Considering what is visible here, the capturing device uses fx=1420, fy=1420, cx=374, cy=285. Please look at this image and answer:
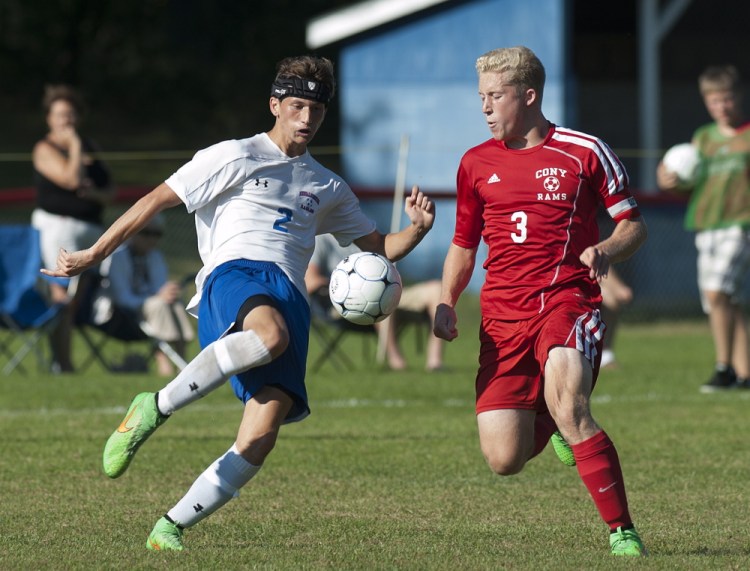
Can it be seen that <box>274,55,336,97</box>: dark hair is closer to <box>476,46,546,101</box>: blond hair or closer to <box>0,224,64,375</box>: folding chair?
<box>476,46,546,101</box>: blond hair

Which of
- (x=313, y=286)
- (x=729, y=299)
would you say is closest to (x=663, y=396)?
(x=729, y=299)

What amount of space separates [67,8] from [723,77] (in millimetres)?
27765

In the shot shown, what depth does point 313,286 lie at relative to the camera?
1230 cm

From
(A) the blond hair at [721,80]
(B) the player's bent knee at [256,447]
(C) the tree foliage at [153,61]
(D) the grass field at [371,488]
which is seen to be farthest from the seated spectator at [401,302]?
(C) the tree foliage at [153,61]

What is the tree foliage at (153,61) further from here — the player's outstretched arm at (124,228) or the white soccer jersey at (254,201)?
the player's outstretched arm at (124,228)

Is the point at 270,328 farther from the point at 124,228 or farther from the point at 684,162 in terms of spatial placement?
the point at 684,162

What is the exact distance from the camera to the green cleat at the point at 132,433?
5.23 meters

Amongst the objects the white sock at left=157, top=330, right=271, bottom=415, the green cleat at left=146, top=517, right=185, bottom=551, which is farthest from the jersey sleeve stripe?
the green cleat at left=146, top=517, right=185, bottom=551

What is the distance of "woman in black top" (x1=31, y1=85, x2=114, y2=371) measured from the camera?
11.8 metres

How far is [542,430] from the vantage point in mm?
5797

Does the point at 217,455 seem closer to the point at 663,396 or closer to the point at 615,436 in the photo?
the point at 615,436

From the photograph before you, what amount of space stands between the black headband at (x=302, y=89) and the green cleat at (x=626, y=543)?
200 cm

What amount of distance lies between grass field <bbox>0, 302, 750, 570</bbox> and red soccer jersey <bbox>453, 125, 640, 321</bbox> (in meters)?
0.96

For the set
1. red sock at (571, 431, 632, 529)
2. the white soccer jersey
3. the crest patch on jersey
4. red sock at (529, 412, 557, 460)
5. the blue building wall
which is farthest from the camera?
the blue building wall
